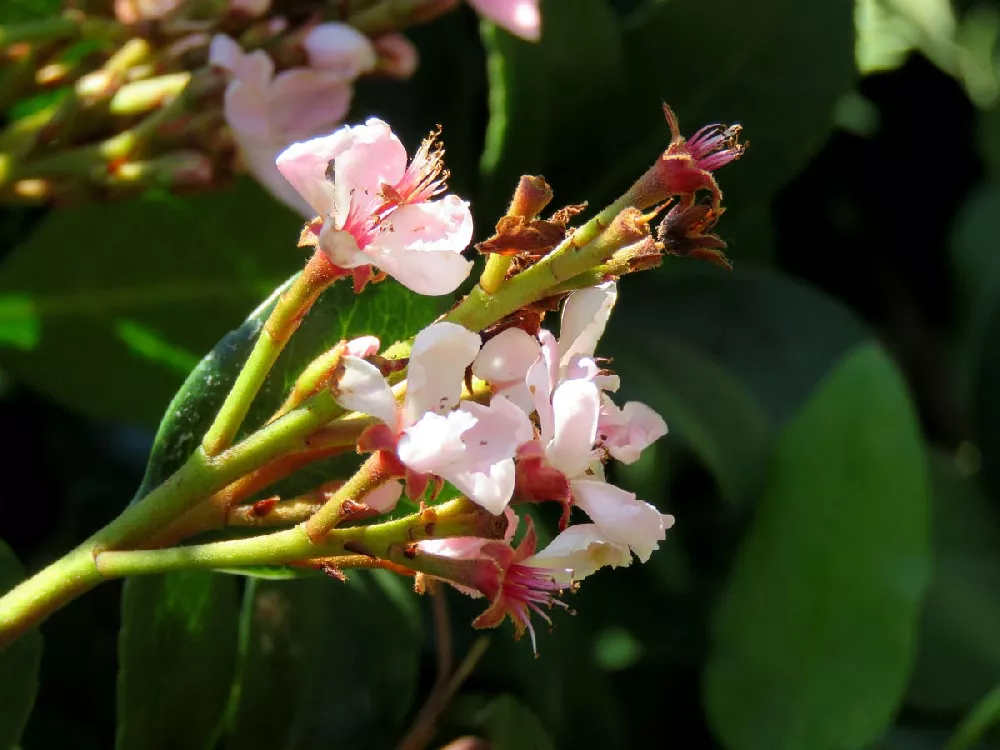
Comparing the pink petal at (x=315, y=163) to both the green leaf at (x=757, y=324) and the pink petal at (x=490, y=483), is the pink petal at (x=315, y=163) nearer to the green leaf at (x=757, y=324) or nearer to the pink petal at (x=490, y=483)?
the pink petal at (x=490, y=483)

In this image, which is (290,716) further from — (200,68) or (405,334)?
(200,68)

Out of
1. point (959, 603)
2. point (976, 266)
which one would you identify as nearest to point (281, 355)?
point (959, 603)

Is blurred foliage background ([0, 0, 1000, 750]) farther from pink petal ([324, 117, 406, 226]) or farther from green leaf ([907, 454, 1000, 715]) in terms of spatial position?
pink petal ([324, 117, 406, 226])

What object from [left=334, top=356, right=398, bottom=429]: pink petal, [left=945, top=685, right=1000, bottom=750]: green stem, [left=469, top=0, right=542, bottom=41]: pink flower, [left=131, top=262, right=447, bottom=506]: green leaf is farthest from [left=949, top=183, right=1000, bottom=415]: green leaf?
[left=334, top=356, right=398, bottom=429]: pink petal

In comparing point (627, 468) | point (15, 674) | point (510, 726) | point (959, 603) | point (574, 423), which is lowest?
point (959, 603)

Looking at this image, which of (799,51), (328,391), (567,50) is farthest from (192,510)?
(799,51)

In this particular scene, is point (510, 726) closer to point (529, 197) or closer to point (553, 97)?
point (529, 197)
